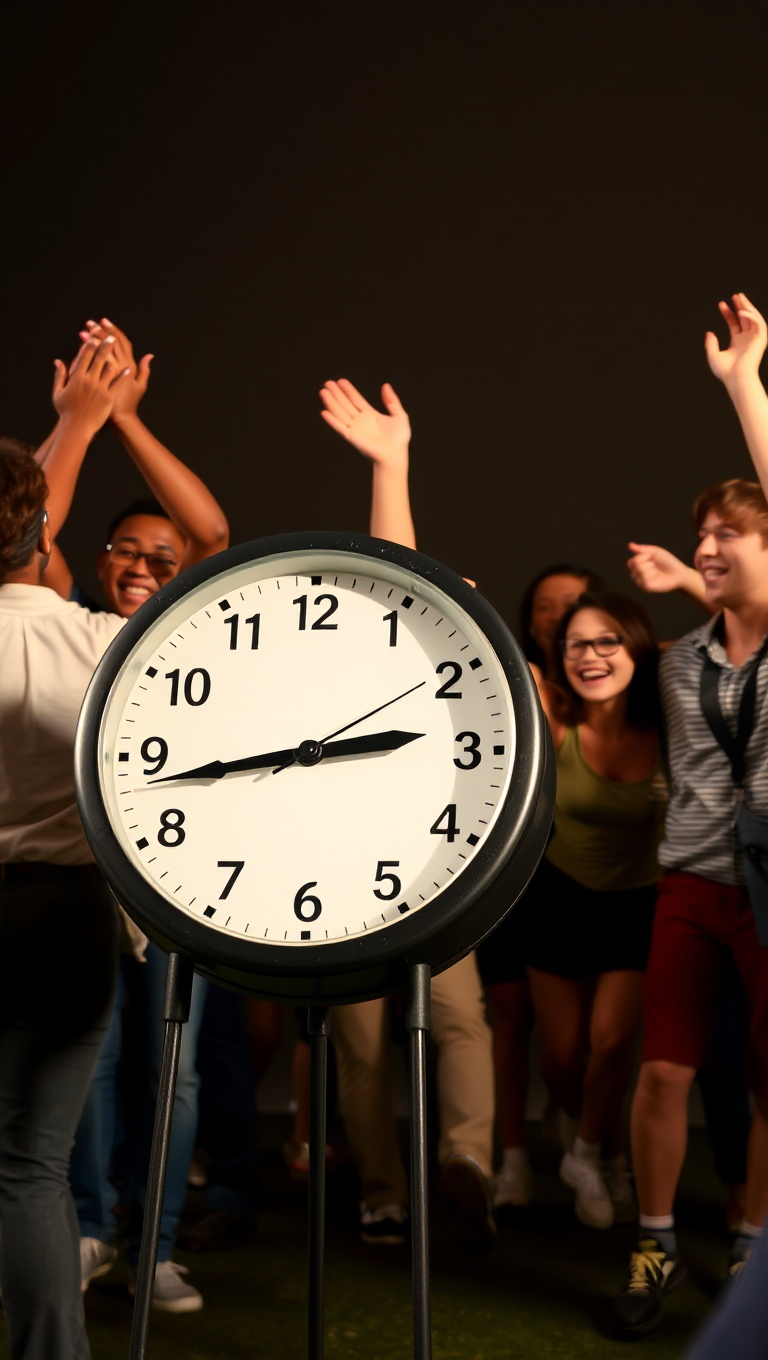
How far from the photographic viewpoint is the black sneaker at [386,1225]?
8.66 ft

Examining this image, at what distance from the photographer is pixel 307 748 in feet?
3.96

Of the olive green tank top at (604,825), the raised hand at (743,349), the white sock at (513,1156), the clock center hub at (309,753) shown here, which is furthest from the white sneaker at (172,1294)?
the raised hand at (743,349)

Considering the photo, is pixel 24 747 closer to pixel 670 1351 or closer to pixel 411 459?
pixel 670 1351

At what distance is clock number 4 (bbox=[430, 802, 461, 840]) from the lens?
1.17 meters

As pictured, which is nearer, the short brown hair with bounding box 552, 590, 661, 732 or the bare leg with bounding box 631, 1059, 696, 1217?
the bare leg with bounding box 631, 1059, 696, 1217

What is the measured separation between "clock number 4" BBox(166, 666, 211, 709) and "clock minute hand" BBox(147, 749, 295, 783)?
7 centimetres

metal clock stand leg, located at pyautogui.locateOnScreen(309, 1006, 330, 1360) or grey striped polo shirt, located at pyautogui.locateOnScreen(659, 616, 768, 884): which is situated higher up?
grey striped polo shirt, located at pyautogui.locateOnScreen(659, 616, 768, 884)

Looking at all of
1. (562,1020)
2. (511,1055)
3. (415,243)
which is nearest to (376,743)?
(562,1020)

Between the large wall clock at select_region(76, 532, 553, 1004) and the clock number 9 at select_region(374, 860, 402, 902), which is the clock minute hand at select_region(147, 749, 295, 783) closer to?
the large wall clock at select_region(76, 532, 553, 1004)

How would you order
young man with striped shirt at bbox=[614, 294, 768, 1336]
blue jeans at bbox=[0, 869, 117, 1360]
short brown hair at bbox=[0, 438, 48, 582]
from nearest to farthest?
blue jeans at bbox=[0, 869, 117, 1360] < short brown hair at bbox=[0, 438, 48, 582] < young man with striped shirt at bbox=[614, 294, 768, 1336]

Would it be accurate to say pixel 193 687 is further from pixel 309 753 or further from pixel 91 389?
pixel 91 389

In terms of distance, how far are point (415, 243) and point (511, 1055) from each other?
2.82 meters

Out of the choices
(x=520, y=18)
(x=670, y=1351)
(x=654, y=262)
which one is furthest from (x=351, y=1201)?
(x=520, y=18)

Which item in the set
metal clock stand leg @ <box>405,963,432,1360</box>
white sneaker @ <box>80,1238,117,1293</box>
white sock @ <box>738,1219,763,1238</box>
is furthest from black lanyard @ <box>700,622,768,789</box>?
white sneaker @ <box>80,1238,117,1293</box>
